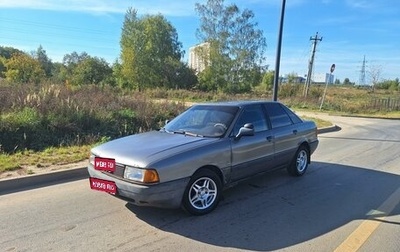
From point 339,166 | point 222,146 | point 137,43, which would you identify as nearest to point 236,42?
point 137,43

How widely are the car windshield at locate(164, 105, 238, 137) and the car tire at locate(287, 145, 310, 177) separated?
1916mm

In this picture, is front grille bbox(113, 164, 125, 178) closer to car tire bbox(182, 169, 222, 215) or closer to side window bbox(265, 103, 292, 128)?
car tire bbox(182, 169, 222, 215)

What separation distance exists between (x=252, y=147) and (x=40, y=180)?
369cm

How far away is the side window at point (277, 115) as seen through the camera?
20.2ft

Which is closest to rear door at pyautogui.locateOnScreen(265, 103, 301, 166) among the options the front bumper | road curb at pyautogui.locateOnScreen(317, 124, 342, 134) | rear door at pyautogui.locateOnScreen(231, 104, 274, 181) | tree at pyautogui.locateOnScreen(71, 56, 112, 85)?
rear door at pyautogui.locateOnScreen(231, 104, 274, 181)

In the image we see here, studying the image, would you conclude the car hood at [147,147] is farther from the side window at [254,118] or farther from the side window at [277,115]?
the side window at [277,115]

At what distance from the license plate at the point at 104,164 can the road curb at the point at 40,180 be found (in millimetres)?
1914

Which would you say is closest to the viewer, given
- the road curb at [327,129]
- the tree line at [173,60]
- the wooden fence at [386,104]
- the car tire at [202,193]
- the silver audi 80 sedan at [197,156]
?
the silver audi 80 sedan at [197,156]

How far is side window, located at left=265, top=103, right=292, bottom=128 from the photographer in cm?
616

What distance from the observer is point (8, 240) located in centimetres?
388

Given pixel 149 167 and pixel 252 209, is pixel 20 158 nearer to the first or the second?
pixel 149 167

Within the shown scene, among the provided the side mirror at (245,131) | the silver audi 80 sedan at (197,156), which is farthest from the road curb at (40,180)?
the side mirror at (245,131)

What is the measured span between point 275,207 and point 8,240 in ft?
11.1

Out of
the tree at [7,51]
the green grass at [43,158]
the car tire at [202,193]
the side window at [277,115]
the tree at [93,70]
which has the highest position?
the tree at [7,51]
